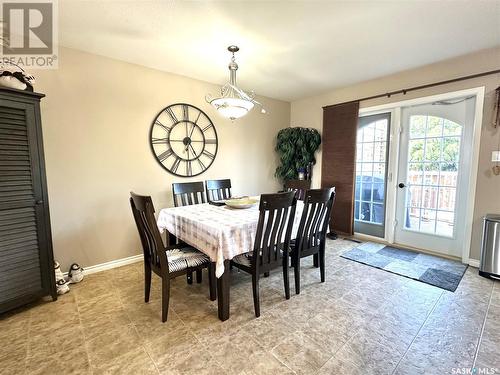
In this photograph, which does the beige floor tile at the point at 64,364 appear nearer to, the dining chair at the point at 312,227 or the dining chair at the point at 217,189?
the dining chair at the point at 312,227

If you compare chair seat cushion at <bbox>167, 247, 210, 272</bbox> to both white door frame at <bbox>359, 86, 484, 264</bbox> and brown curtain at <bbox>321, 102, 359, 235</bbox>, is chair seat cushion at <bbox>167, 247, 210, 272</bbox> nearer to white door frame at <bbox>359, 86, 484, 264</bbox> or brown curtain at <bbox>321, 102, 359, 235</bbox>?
brown curtain at <bbox>321, 102, 359, 235</bbox>

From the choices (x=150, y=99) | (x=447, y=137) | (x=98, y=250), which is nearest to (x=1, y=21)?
(x=150, y=99)

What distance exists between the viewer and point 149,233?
188 cm

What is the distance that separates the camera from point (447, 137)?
10.0 ft

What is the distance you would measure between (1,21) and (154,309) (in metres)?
2.76

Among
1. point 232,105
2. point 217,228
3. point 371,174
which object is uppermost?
point 232,105

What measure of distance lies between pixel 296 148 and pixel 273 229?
2.65 meters

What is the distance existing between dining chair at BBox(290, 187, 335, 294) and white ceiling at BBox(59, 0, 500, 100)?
1.49m

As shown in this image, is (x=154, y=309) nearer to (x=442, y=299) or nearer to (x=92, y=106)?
(x=92, y=106)

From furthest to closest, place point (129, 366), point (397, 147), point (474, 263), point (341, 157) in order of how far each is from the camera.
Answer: point (341, 157)
point (397, 147)
point (474, 263)
point (129, 366)

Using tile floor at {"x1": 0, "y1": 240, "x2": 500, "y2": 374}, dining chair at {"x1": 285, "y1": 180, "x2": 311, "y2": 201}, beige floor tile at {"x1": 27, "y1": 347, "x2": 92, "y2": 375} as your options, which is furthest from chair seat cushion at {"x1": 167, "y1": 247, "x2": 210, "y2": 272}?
dining chair at {"x1": 285, "y1": 180, "x2": 311, "y2": 201}

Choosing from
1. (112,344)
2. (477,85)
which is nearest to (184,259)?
(112,344)

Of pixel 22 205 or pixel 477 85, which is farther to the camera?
pixel 477 85

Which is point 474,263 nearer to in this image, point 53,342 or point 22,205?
point 53,342
